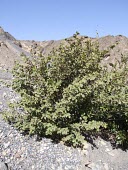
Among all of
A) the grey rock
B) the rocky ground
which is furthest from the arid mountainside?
the grey rock

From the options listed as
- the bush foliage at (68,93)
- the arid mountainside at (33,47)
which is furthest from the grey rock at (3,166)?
the arid mountainside at (33,47)

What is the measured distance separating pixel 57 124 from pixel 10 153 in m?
1.42

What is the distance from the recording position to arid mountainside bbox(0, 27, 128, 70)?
11223mm

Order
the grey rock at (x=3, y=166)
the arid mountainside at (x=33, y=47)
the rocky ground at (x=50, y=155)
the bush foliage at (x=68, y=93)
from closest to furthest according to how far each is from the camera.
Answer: the grey rock at (x=3, y=166)
the rocky ground at (x=50, y=155)
the bush foliage at (x=68, y=93)
the arid mountainside at (x=33, y=47)

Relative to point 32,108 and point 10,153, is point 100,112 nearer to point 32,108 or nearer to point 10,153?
point 32,108

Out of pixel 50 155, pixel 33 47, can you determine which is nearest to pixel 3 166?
pixel 50 155

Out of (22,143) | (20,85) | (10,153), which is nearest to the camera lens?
(10,153)

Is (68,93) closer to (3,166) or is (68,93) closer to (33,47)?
(3,166)

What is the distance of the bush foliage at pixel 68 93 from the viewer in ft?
22.9

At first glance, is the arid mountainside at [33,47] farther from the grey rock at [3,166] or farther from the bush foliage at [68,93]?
the grey rock at [3,166]

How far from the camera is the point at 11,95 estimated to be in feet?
32.4

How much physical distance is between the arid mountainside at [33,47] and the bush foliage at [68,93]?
0.51 meters

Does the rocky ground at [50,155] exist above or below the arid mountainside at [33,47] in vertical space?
below

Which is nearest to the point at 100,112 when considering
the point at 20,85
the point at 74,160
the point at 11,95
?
the point at 74,160
